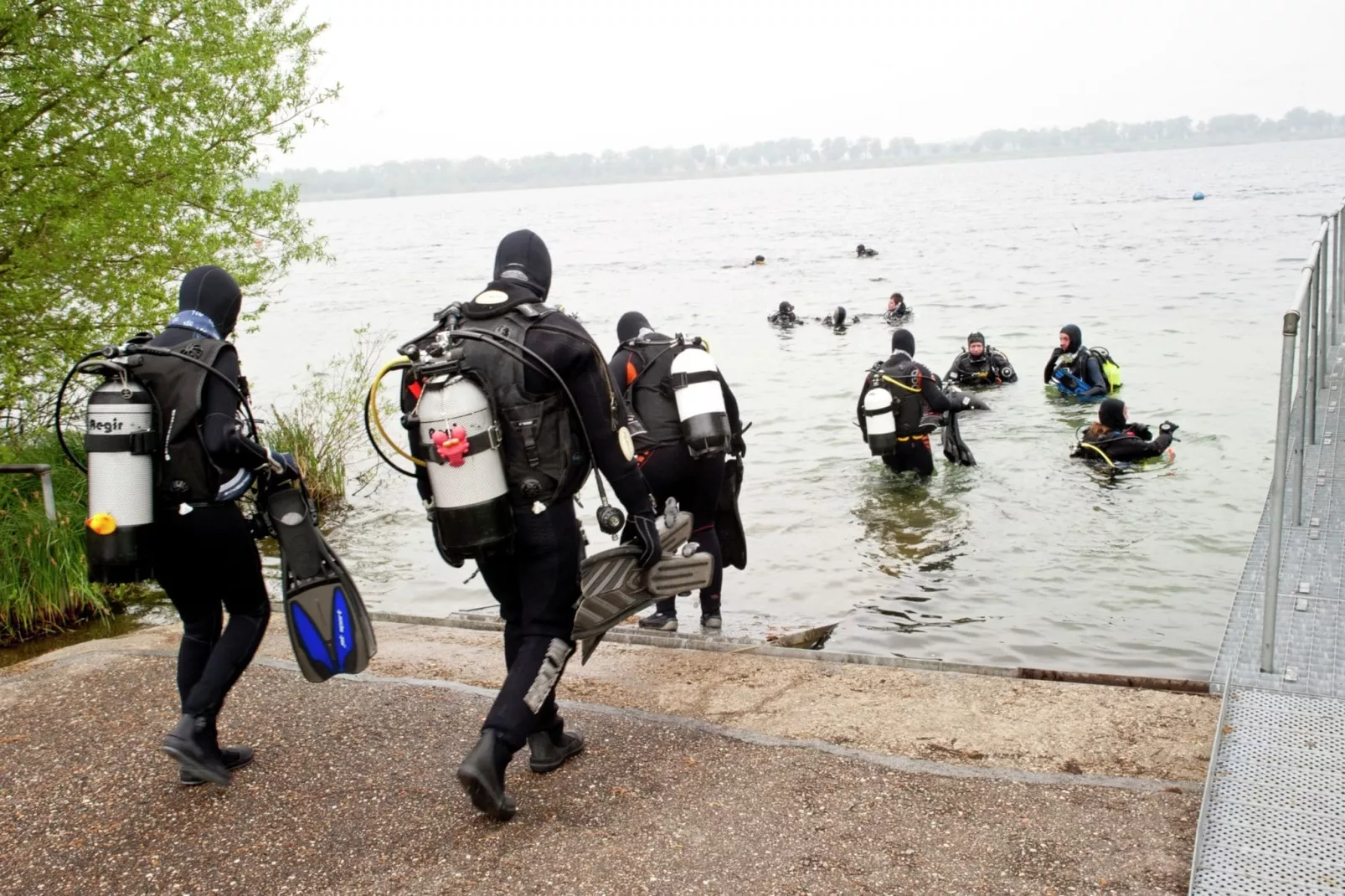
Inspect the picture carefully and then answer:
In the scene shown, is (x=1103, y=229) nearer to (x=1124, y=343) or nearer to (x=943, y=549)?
(x=1124, y=343)

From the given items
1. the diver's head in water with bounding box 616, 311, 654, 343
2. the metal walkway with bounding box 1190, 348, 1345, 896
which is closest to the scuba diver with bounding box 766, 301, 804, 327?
the diver's head in water with bounding box 616, 311, 654, 343

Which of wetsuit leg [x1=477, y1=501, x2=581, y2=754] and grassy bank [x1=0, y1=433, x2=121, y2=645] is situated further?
grassy bank [x1=0, y1=433, x2=121, y2=645]

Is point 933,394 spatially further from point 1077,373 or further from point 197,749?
point 197,749

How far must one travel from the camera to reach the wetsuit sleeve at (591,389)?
3.54 metres

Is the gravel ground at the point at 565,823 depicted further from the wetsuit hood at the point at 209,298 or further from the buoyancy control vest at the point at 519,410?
the wetsuit hood at the point at 209,298

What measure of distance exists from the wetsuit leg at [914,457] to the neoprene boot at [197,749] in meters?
7.63

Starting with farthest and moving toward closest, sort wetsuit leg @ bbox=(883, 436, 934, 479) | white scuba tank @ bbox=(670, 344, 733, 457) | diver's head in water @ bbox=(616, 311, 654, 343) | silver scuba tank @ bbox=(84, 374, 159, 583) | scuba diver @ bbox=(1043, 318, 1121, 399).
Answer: scuba diver @ bbox=(1043, 318, 1121, 399)
wetsuit leg @ bbox=(883, 436, 934, 479)
diver's head in water @ bbox=(616, 311, 654, 343)
white scuba tank @ bbox=(670, 344, 733, 457)
silver scuba tank @ bbox=(84, 374, 159, 583)

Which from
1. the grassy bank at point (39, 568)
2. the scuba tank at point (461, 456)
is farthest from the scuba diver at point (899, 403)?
the scuba tank at point (461, 456)

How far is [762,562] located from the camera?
9086 millimetres

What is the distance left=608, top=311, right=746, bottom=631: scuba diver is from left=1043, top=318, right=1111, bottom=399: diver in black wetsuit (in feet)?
31.9

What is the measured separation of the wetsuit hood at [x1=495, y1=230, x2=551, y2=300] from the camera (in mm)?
3760

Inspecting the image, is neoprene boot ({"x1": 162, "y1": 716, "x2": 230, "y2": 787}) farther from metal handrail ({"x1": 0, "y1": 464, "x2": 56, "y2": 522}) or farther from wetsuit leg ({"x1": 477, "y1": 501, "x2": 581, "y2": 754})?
metal handrail ({"x1": 0, "y1": 464, "x2": 56, "y2": 522})

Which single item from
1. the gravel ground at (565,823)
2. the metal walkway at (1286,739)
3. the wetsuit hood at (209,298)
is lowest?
the gravel ground at (565,823)

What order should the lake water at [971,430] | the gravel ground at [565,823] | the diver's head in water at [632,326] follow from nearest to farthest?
the gravel ground at [565,823]
the diver's head in water at [632,326]
the lake water at [971,430]
